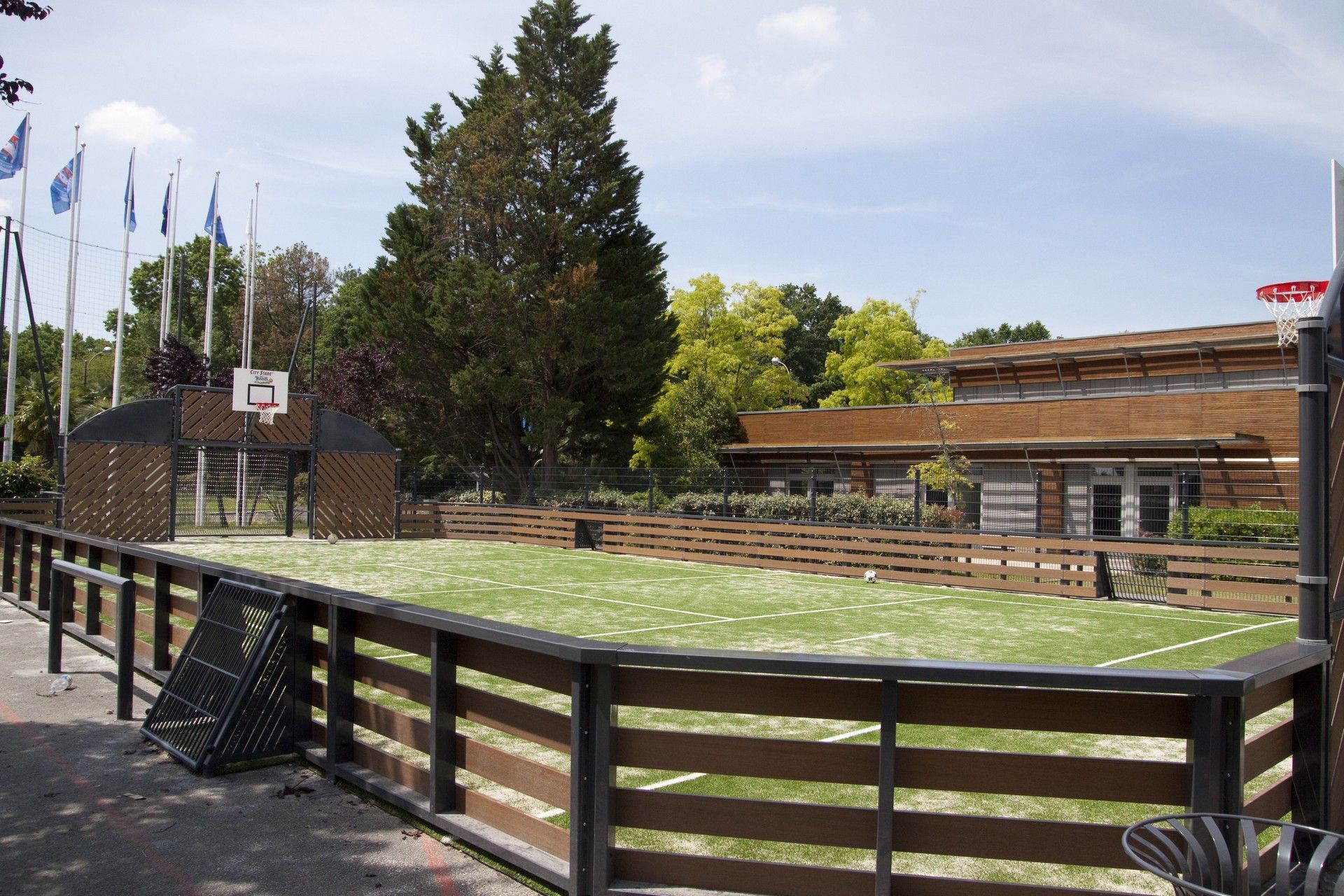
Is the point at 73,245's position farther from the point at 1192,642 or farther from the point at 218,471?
the point at 1192,642

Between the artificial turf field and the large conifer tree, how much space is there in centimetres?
1205

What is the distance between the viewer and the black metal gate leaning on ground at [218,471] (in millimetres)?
27000

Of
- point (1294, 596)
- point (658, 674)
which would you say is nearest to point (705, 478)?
point (1294, 596)

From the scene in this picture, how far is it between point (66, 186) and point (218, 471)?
11.1m

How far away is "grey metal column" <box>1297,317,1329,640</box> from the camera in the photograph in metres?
4.45

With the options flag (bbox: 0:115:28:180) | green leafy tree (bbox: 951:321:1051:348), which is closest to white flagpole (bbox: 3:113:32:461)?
flag (bbox: 0:115:28:180)

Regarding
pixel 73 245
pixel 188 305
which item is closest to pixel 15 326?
pixel 73 245

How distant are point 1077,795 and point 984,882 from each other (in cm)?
49

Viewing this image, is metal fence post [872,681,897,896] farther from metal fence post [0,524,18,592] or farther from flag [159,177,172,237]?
flag [159,177,172,237]

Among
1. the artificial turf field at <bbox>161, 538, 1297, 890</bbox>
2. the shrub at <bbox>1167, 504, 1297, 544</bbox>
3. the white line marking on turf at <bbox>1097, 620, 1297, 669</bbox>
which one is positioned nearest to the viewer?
the artificial turf field at <bbox>161, 538, 1297, 890</bbox>

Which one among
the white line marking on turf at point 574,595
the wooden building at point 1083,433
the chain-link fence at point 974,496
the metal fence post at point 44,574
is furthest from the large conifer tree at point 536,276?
the metal fence post at point 44,574

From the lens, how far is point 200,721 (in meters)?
6.52

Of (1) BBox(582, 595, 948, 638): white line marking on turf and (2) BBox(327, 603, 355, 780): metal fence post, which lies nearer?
(2) BBox(327, 603, 355, 780): metal fence post

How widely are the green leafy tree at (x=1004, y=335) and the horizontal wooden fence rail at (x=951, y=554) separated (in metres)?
69.2
